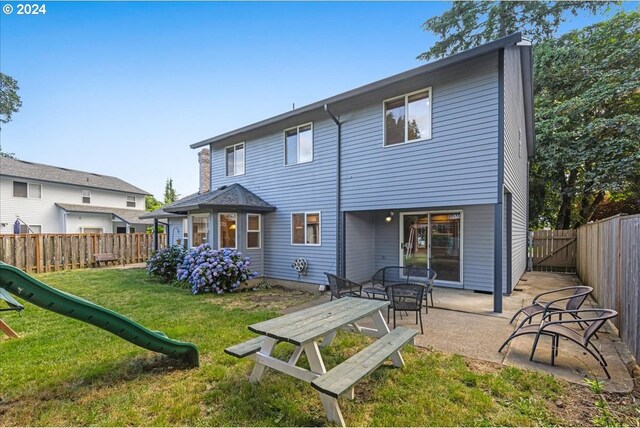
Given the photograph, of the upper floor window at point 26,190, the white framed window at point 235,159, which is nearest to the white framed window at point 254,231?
the white framed window at point 235,159

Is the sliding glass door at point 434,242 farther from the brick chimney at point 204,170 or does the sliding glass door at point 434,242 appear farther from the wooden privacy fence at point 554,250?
the brick chimney at point 204,170

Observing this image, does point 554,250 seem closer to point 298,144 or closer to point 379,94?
point 379,94

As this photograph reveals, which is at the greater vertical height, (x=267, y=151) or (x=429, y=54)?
(x=429, y=54)

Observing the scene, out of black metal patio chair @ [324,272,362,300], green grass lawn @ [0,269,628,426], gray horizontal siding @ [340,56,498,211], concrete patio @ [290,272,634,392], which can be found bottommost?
concrete patio @ [290,272,634,392]

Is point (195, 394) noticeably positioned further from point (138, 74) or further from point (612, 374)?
Answer: point (138, 74)

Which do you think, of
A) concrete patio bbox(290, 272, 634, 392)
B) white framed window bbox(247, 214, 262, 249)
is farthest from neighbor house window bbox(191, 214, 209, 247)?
concrete patio bbox(290, 272, 634, 392)

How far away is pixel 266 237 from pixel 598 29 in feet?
61.7

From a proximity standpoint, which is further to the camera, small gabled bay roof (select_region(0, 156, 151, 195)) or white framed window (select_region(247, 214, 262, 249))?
small gabled bay roof (select_region(0, 156, 151, 195))

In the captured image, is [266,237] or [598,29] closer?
[266,237]

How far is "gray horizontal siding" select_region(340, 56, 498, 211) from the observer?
600 cm

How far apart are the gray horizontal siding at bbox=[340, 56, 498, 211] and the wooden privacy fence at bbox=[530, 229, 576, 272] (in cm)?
892

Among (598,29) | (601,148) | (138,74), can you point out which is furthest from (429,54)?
(138,74)

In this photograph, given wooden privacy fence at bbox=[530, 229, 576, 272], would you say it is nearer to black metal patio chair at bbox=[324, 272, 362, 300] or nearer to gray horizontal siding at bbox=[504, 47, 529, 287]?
gray horizontal siding at bbox=[504, 47, 529, 287]

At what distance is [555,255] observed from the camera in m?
12.3
